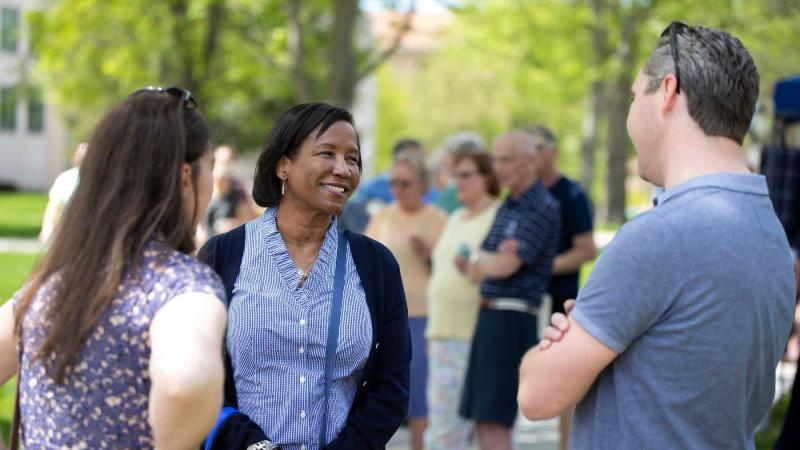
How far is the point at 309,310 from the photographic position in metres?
3.47

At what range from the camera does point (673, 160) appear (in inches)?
110

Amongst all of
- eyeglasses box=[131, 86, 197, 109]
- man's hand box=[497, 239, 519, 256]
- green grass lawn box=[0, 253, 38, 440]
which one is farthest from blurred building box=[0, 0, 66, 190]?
eyeglasses box=[131, 86, 197, 109]

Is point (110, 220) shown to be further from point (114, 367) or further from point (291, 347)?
point (291, 347)

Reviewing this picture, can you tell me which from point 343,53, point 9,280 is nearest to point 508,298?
point 343,53

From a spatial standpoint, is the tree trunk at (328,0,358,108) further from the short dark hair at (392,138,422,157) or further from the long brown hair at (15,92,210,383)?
the long brown hair at (15,92,210,383)

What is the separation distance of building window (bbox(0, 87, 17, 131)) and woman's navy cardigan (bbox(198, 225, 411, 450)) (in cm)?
A: 6002

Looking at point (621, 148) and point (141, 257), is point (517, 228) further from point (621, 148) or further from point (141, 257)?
point (621, 148)

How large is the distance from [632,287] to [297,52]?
1829 centimetres

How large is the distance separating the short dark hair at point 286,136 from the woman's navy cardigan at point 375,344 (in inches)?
6.8

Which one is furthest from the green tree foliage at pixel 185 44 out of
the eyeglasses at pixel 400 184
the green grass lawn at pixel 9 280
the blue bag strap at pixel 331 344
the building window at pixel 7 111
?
the building window at pixel 7 111

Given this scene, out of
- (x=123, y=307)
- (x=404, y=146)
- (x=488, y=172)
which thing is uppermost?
(x=123, y=307)

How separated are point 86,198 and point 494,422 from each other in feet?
14.2

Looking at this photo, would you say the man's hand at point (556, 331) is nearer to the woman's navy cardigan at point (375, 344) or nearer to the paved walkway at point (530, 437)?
the woman's navy cardigan at point (375, 344)

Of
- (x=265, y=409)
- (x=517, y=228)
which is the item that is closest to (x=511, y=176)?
(x=517, y=228)
